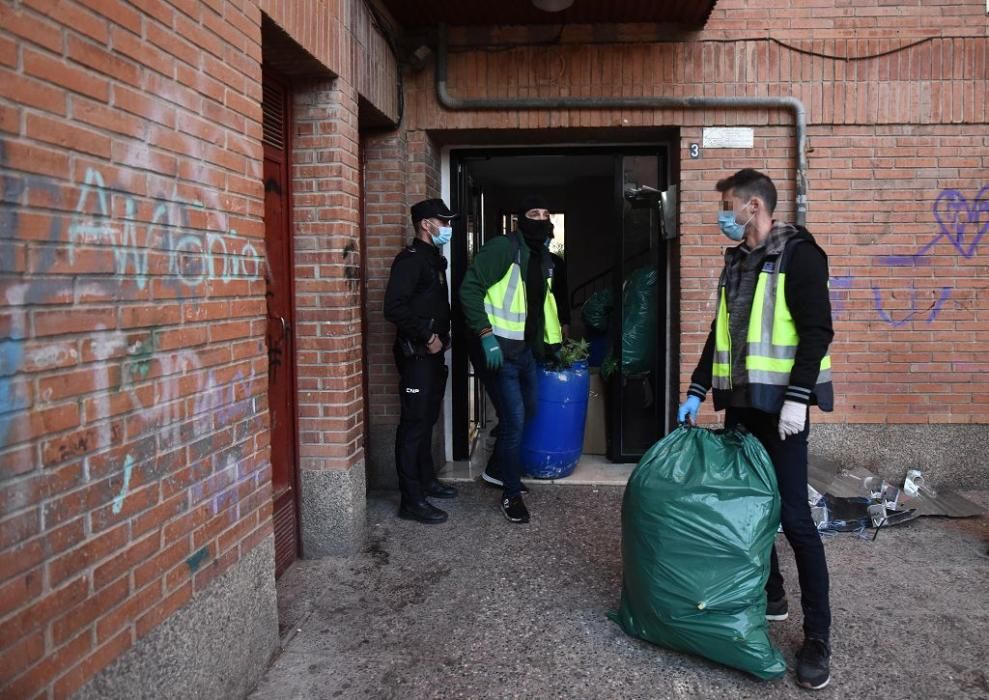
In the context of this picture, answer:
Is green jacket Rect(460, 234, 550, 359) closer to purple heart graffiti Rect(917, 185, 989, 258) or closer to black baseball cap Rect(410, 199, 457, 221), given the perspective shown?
black baseball cap Rect(410, 199, 457, 221)

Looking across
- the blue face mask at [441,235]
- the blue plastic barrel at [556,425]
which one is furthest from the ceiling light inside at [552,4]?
the blue plastic barrel at [556,425]

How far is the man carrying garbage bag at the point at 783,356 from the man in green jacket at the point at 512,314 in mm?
1705

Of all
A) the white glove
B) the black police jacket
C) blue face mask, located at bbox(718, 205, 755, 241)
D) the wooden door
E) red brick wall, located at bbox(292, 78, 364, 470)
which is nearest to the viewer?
the white glove

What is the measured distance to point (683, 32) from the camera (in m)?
5.18

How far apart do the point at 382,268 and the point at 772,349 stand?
115 inches

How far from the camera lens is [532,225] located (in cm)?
484

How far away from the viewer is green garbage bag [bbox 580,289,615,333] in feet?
20.0

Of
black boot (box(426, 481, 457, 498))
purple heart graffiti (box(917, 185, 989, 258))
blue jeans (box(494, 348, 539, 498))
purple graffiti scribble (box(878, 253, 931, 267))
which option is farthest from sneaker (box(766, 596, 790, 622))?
purple heart graffiti (box(917, 185, 989, 258))

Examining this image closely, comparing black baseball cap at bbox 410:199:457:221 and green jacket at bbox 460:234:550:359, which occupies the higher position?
black baseball cap at bbox 410:199:457:221

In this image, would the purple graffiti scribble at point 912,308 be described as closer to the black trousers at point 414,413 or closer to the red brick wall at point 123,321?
the black trousers at point 414,413

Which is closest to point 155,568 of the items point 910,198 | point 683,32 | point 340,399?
point 340,399

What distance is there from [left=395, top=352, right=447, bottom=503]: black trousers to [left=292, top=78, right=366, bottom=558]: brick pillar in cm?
54

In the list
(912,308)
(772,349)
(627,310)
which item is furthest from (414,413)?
(912,308)

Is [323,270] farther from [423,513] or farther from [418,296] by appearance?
[423,513]
